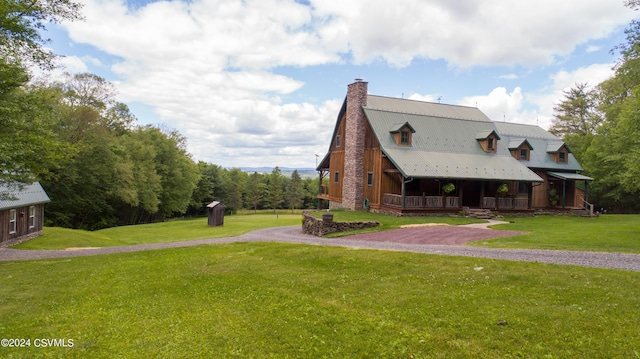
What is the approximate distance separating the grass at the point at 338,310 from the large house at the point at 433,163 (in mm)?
16936

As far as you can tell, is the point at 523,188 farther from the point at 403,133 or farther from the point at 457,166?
the point at 403,133

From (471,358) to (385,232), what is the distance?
49.5 ft

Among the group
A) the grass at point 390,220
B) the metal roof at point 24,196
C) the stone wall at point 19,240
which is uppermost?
the metal roof at point 24,196

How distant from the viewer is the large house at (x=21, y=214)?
21.7 metres

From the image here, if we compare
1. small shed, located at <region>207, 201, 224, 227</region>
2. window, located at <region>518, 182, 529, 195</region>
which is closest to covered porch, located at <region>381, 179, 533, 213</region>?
window, located at <region>518, 182, 529, 195</region>

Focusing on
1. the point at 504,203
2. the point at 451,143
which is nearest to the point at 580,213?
the point at 504,203

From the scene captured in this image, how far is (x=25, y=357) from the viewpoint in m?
6.50

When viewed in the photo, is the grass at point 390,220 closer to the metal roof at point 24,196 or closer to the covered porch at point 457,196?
the covered porch at point 457,196

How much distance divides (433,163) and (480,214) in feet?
15.8

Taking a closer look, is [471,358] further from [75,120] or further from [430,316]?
[75,120]

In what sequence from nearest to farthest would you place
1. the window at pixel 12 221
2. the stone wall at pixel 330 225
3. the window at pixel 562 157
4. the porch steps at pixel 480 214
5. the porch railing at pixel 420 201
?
the stone wall at pixel 330 225
the window at pixel 12 221
the porch railing at pixel 420 201
the porch steps at pixel 480 214
the window at pixel 562 157

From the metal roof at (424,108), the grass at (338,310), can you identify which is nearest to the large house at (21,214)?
the grass at (338,310)

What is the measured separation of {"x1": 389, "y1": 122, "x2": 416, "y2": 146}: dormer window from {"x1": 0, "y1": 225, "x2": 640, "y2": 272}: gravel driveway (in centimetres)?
975

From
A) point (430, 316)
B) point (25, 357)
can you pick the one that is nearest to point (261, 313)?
point (430, 316)
